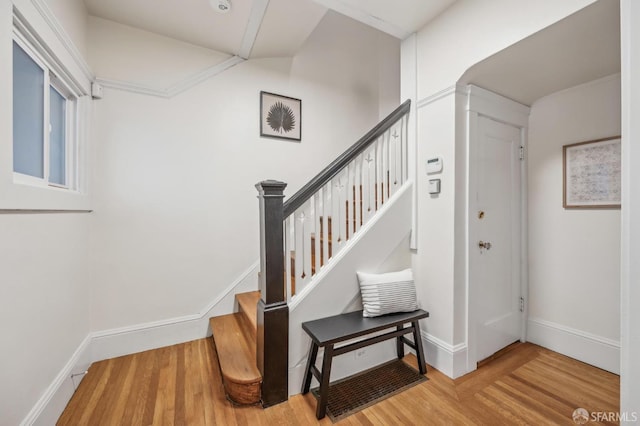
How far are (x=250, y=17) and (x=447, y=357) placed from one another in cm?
319

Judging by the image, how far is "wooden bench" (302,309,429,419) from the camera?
64.4 inches

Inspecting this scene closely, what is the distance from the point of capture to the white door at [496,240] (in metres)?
2.18

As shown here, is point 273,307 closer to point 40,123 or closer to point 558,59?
point 40,123

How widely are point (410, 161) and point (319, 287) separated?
1.37 m

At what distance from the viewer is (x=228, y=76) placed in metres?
2.69

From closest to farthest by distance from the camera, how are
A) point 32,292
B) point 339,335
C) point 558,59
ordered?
point 32,292 → point 339,335 → point 558,59

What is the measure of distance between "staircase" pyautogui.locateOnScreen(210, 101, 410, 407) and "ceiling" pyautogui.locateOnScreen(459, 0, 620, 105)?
2.34ft

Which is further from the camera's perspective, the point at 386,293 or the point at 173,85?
the point at 173,85

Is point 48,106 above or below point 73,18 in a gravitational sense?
below

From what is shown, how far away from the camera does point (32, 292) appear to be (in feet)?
4.65

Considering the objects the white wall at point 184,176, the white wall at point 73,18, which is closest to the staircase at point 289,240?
the white wall at point 184,176

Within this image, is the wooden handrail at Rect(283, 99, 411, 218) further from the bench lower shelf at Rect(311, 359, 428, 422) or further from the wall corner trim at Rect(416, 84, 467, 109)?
the bench lower shelf at Rect(311, 359, 428, 422)

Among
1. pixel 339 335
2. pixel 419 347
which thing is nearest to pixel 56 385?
pixel 339 335

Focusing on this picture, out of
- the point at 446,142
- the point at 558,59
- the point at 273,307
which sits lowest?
the point at 273,307
